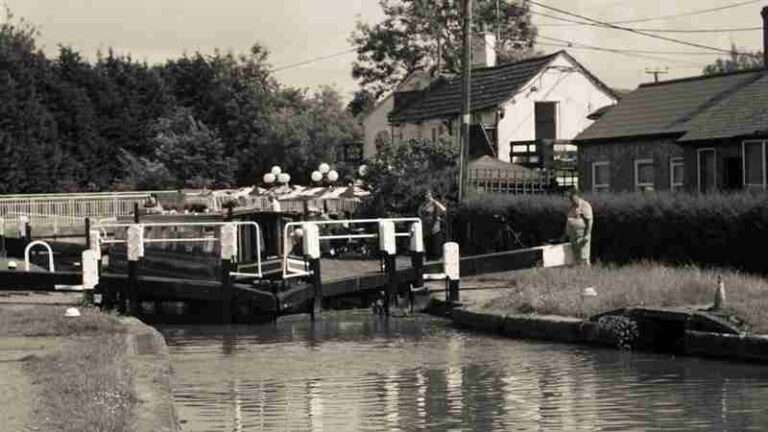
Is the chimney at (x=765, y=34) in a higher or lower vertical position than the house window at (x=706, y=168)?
higher

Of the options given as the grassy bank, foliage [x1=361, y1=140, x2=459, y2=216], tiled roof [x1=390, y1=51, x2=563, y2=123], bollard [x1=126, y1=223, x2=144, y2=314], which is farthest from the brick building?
the grassy bank

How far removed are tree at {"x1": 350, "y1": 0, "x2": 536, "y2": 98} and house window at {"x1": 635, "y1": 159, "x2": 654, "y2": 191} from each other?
41030 millimetres

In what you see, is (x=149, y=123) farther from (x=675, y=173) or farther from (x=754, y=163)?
(x=754, y=163)

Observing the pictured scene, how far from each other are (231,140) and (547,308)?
2461 inches

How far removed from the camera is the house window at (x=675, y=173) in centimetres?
4112

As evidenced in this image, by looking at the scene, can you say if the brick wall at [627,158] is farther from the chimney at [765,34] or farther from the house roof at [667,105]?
the chimney at [765,34]

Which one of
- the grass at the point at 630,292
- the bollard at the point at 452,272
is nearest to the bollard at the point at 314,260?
the bollard at the point at 452,272

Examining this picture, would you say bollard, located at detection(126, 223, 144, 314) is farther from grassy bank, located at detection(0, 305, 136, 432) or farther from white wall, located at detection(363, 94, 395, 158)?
white wall, located at detection(363, 94, 395, 158)

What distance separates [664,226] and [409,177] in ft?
43.4

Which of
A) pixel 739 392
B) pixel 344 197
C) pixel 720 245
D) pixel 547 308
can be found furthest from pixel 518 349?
pixel 344 197

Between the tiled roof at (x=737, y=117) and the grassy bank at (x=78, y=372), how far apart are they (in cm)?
1911

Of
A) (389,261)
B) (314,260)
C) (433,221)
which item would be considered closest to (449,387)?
(314,260)

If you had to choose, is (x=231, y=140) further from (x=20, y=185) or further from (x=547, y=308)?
(x=547, y=308)

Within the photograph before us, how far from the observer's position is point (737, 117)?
123 feet
